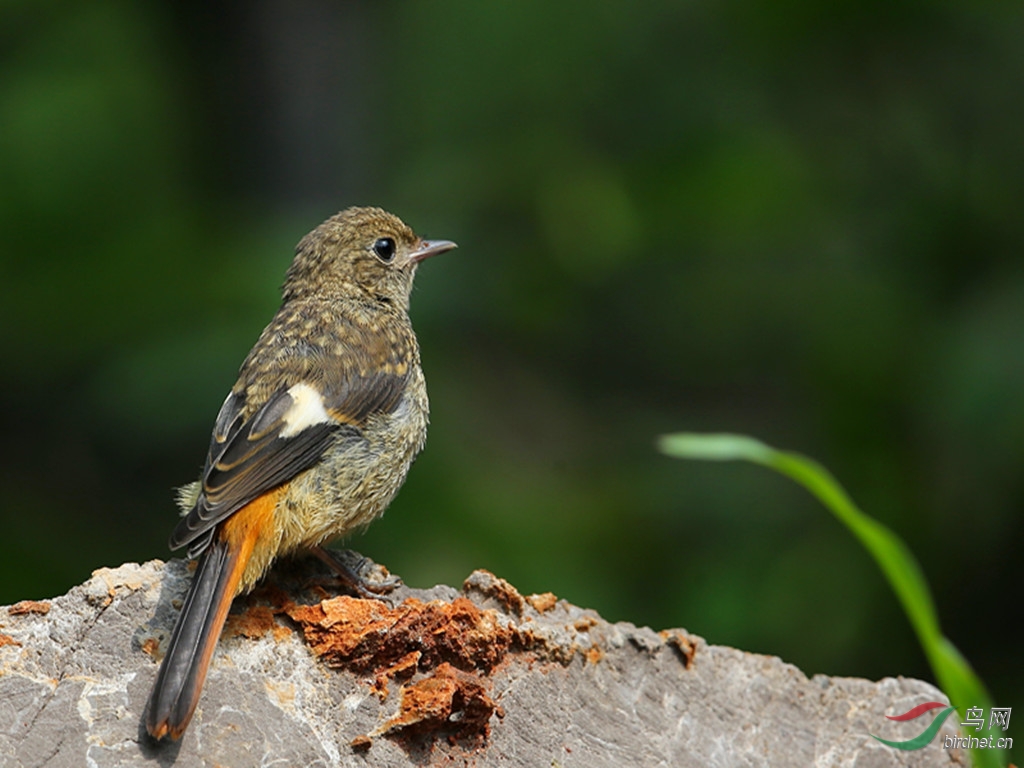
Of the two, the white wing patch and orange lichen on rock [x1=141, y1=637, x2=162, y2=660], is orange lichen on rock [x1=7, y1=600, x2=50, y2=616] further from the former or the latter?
the white wing patch

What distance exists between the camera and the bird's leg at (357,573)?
13.7 feet

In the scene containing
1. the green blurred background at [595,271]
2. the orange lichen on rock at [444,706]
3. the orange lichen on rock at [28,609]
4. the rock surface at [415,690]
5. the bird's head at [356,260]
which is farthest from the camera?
the green blurred background at [595,271]

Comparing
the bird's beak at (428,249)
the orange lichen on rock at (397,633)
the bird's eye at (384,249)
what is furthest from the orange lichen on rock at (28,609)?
the bird's beak at (428,249)

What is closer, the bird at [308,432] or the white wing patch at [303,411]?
the bird at [308,432]

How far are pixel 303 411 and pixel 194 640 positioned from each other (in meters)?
1.18

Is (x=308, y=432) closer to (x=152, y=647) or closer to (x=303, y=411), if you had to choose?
(x=303, y=411)

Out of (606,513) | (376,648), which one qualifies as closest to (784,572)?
(606,513)

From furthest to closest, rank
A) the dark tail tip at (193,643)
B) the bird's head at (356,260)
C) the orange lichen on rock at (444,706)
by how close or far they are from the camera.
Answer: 1. the bird's head at (356,260)
2. the orange lichen on rock at (444,706)
3. the dark tail tip at (193,643)

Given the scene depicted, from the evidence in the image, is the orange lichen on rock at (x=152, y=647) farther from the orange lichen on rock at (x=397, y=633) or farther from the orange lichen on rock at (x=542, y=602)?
the orange lichen on rock at (x=542, y=602)

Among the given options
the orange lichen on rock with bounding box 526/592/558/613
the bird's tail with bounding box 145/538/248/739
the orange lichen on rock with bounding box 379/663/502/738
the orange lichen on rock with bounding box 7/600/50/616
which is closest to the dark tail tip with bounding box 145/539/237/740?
the bird's tail with bounding box 145/538/248/739

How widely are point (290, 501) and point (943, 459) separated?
3625mm

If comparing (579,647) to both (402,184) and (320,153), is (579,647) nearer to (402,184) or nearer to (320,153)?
(402,184)

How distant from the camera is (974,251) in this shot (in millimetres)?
6699

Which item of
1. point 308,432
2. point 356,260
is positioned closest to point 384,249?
point 356,260
